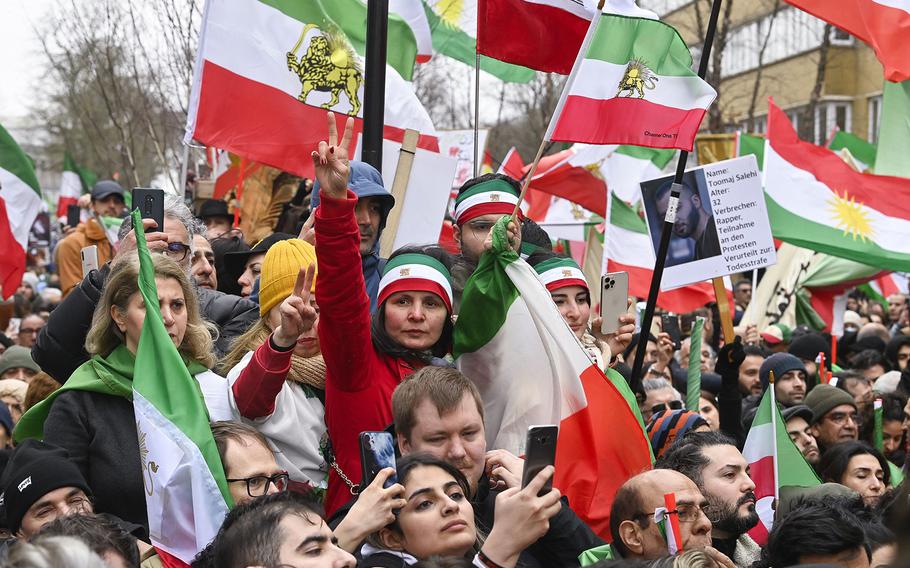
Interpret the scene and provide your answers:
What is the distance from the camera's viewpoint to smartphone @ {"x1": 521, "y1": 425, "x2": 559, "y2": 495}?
122 inches

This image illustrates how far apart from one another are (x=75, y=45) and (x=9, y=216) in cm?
1076

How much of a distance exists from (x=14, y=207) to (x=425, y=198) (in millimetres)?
3198

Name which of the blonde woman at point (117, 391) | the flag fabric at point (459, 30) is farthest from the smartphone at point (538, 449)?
the flag fabric at point (459, 30)

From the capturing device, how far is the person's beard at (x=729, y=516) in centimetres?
479

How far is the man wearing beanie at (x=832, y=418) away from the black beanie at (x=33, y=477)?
4802mm

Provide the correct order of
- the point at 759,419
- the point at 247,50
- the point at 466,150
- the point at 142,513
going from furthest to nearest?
the point at 466,150 < the point at 247,50 < the point at 759,419 < the point at 142,513

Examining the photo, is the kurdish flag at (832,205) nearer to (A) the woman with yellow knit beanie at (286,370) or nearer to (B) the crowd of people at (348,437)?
(B) the crowd of people at (348,437)

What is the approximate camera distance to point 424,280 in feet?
14.6

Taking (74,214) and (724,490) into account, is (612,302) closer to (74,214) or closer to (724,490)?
(724,490)

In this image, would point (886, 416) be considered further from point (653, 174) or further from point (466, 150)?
point (466, 150)

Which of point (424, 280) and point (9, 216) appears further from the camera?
point (9, 216)

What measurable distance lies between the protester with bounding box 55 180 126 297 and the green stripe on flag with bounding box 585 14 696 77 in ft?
14.4

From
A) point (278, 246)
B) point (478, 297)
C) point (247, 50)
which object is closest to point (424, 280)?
point (478, 297)

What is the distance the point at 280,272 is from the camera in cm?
480
